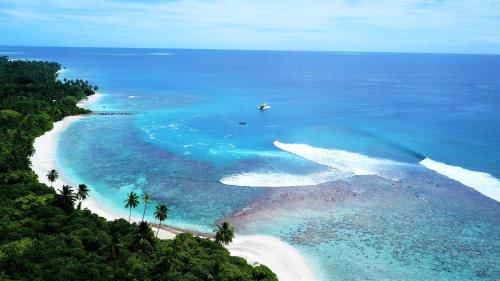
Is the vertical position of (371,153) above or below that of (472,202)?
above

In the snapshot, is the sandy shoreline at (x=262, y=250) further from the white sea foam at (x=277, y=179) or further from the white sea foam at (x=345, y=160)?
the white sea foam at (x=345, y=160)

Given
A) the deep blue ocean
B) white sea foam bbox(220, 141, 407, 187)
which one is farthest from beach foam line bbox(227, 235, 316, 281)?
white sea foam bbox(220, 141, 407, 187)

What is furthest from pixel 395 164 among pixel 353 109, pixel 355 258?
pixel 353 109

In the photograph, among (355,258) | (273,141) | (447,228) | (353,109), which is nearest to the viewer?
(355,258)

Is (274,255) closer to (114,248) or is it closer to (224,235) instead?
(224,235)

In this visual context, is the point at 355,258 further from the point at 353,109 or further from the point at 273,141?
the point at 353,109

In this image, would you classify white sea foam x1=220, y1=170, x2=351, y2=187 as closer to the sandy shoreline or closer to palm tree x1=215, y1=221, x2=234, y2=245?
the sandy shoreline
